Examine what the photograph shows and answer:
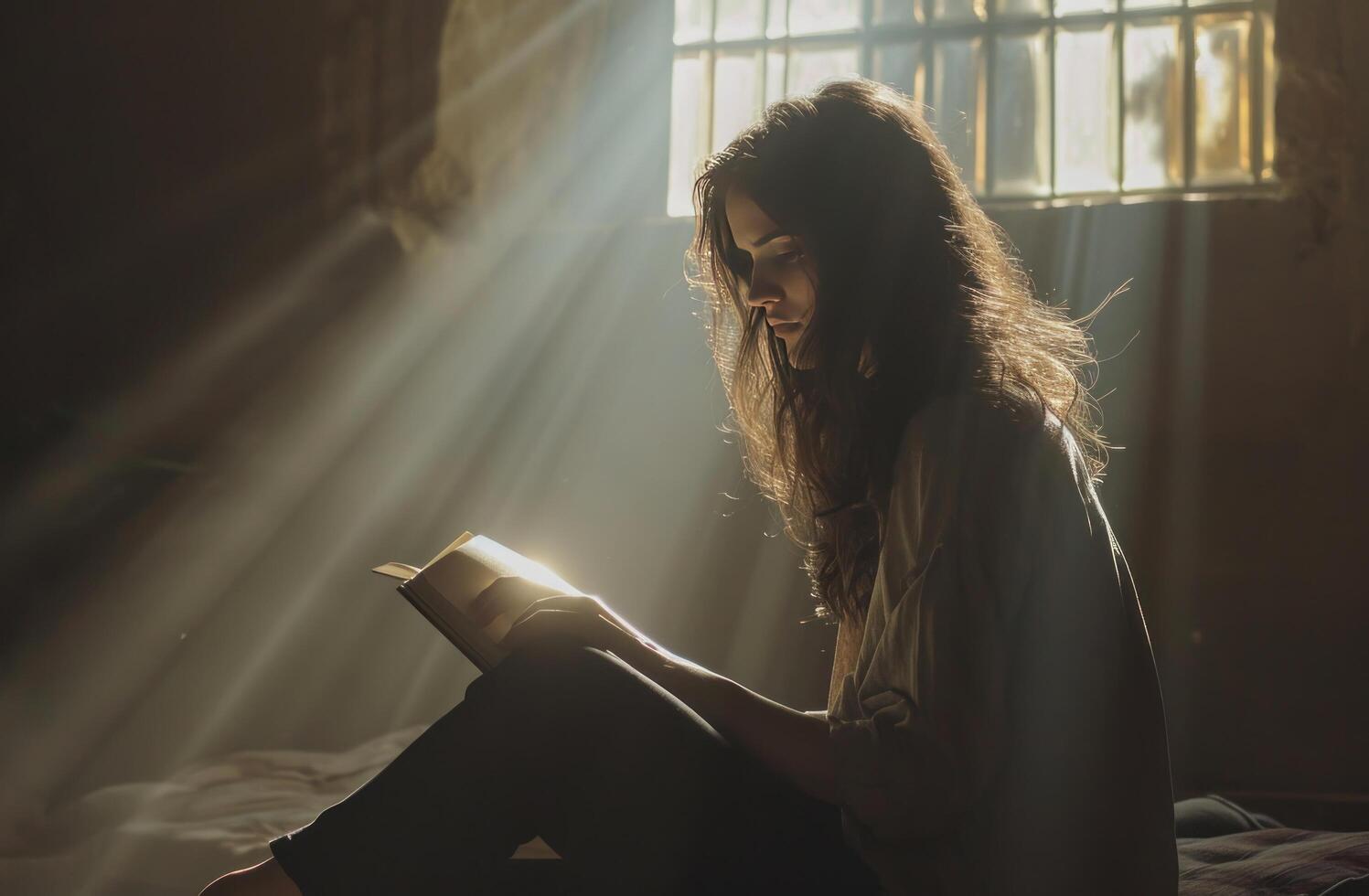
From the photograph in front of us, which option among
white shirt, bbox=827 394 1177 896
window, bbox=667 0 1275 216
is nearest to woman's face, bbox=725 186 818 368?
white shirt, bbox=827 394 1177 896

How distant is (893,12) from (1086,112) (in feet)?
2.23

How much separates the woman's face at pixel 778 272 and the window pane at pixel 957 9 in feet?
8.47

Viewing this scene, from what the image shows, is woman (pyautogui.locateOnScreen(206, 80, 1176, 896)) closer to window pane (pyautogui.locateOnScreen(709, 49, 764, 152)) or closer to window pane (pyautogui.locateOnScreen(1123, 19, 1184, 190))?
window pane (pyautogui.locateOnScreen(1123, 19, 1184, 190))

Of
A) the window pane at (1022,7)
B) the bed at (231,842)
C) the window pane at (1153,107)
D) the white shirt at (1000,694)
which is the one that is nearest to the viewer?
the white shirt at (1000,694)

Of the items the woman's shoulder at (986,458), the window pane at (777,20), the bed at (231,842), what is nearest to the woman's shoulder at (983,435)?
the woman's shoulder at (986,458)

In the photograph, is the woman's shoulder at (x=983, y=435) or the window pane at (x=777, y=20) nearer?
the woman's shoulder at (x=983, y=435)

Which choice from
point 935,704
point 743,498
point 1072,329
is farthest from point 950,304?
point 743,498

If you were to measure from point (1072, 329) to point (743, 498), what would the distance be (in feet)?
7.07

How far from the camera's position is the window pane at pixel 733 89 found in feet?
11.5

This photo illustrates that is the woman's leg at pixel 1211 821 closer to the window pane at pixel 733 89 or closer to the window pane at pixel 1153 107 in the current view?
the window pane at pixel 1153 107

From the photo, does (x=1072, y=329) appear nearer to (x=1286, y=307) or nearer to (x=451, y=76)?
A: (x=1286, y=307)

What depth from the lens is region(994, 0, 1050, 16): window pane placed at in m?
3.27

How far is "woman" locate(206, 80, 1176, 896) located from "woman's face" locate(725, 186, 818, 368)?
4.9 inches

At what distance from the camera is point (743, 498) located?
3.23 meters
